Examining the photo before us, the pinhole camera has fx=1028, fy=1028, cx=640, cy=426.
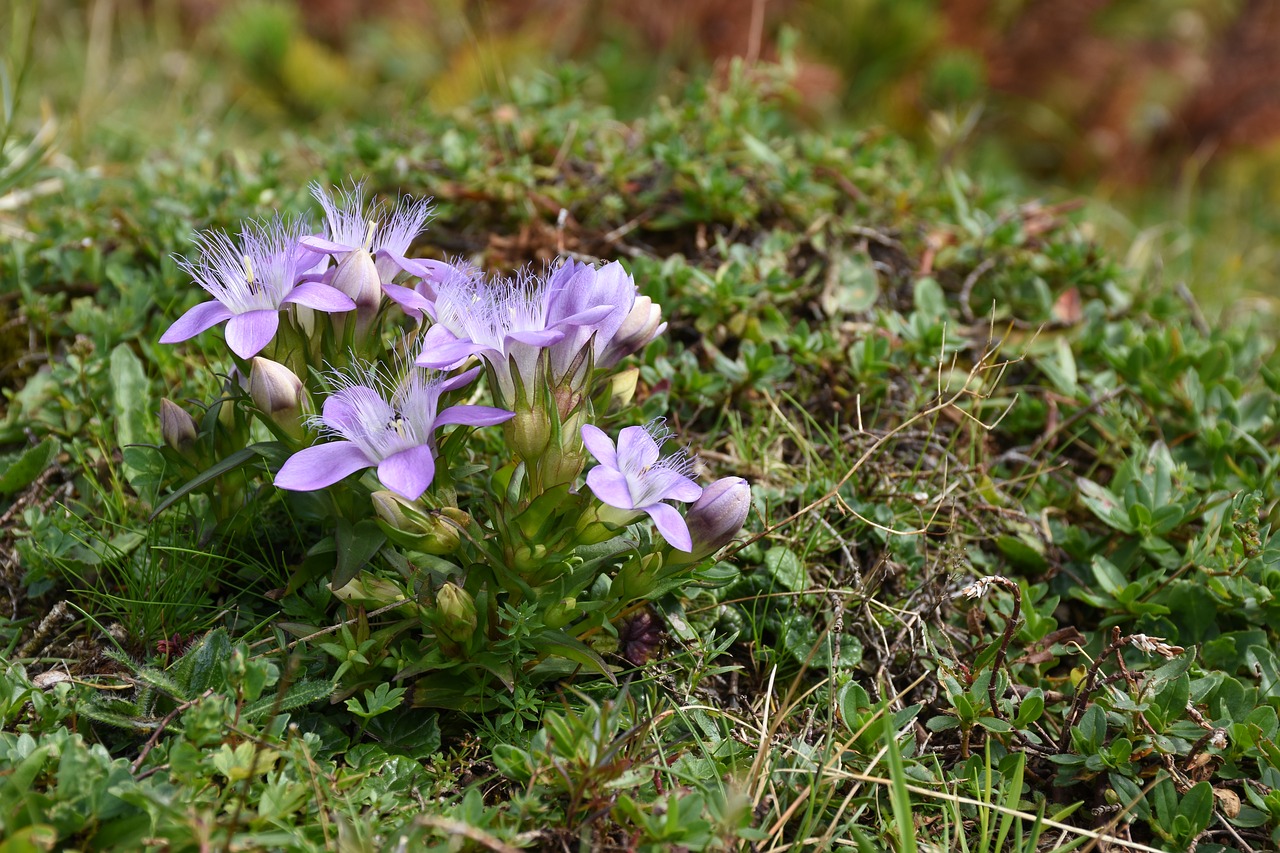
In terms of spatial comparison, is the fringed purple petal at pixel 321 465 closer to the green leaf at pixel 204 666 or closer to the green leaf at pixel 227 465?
the green leaf at pixel 227 465

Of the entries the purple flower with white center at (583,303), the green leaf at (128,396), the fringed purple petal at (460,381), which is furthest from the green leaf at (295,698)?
the green leaf at (128,396)

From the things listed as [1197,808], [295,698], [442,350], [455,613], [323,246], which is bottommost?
[1197,808]

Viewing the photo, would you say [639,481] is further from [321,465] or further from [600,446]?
[321,465]

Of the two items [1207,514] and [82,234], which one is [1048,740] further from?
[82,234]

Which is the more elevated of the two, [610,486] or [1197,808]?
[610,486]

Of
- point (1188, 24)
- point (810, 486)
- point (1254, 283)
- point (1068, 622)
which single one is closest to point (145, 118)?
point (810, 486)

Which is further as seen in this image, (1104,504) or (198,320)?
(1104,504)

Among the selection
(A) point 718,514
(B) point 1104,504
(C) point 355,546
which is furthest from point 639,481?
(B) point 1104,504

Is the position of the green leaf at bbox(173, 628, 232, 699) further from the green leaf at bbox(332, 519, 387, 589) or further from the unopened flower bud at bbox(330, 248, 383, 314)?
the unopened flower bud at bbox(330, 248, 383, 314)

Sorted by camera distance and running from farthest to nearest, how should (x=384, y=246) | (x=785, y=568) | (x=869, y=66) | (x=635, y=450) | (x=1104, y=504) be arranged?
(x=869, y=66), (x=1104, y=504), (x=785, y=568), (x=384, y=246), (x=635, y=450)
